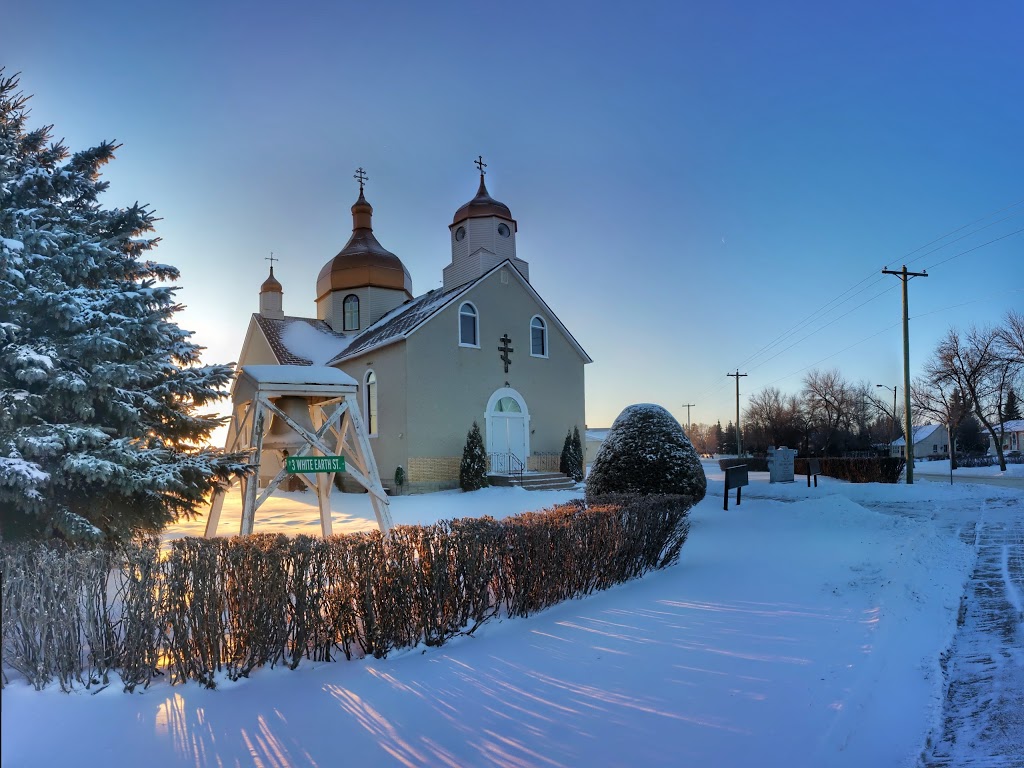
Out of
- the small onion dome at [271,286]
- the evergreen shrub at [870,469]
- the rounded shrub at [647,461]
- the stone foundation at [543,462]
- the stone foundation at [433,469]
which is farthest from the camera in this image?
the small onion dome at [271,286]

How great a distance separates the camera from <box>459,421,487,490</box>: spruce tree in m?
21.4

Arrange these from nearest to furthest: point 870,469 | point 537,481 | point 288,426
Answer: point 288,426 < point 537,481 < point 870,469

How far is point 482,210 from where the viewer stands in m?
25.2

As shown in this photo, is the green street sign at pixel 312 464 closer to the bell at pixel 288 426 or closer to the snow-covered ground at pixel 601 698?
the bell at pixel 288 426

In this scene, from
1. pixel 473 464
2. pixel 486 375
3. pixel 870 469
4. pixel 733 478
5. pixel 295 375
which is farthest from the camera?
pixel 870 469

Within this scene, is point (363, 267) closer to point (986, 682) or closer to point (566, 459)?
point (566, 459)

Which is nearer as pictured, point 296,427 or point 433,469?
point 296,427

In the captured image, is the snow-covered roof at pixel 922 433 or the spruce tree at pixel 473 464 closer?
the spruce tree at pixel 473 464

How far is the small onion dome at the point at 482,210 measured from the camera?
2519 cm

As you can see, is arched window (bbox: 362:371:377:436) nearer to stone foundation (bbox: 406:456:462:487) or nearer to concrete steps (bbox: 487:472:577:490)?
stone foundation (bbox: 406:456:462:487)

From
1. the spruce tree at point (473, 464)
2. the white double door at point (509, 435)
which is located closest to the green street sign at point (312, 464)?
the spruce tree at point (473, 464)

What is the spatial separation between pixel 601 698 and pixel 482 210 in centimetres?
2250

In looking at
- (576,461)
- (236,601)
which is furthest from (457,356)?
(236,601)

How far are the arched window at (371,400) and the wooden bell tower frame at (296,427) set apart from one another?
11.6m
